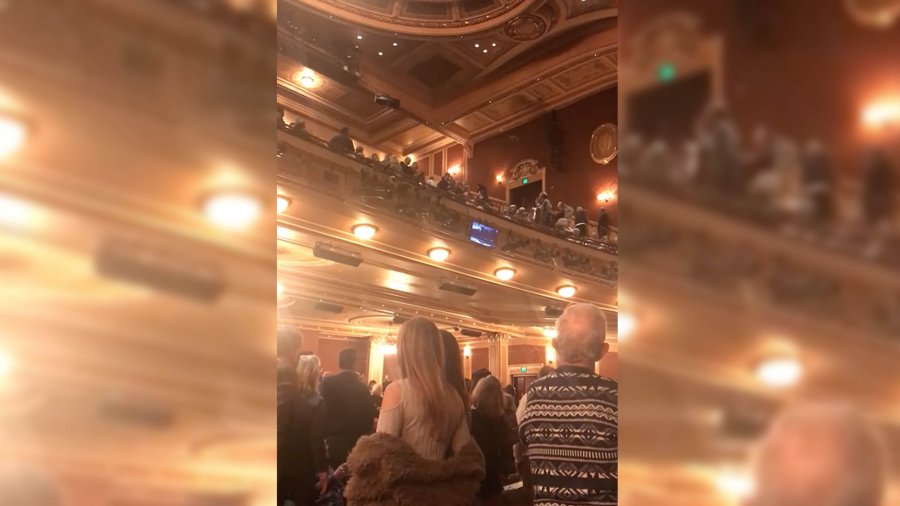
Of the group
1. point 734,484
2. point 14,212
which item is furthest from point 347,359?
point 734,484

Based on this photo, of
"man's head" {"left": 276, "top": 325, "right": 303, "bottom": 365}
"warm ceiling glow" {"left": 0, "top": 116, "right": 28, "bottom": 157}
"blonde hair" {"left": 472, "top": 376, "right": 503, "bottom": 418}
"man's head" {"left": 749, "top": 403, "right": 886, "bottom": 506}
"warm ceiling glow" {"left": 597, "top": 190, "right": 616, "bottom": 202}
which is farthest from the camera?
"blonde hair" {"left": 472, "top": 376, "right": 503, "bottom": 418}

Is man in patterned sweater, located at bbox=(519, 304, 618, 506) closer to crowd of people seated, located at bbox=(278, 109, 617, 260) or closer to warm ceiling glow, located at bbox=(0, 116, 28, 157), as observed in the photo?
crowd of people seated, located at bbox=(278, 109, 617, 260)

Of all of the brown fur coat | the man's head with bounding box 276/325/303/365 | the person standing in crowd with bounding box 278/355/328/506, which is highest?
the man's head with bounding box 276/325/303/365

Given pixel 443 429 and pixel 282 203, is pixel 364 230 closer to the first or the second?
pixel 282 203

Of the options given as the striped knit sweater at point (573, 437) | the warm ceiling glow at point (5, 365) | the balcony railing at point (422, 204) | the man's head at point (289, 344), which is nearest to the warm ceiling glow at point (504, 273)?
the balcony railing at point (422, 204)

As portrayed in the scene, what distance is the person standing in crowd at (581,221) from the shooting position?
55 cm

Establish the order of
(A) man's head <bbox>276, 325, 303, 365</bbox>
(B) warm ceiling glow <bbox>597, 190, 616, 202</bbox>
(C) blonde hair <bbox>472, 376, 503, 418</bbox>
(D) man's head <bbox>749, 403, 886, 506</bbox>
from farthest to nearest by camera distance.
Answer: (C) blonde hair <bbox>472, 376, 503, 418</bbox> → (A) man's head <bbox>276, 325, 303, 365</bbox> → (B) warm ceiling glow <bbox>597, 190, 616, 202</bbox> → (D) man's head <bbox>749, 403, 886, 506</bbox>

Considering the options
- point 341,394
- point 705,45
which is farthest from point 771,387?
point 341,394

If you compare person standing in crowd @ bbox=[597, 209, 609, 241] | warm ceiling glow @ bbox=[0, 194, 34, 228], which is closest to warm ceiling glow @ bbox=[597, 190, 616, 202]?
person standing in crowd @ bbox=[597, 209, 609, 241]

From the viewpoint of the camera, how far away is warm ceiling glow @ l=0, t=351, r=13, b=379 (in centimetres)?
37

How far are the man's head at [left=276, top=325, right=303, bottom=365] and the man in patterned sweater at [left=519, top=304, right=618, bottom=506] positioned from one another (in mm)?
292

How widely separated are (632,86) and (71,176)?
15.3 inches

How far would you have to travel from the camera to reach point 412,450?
78 cm

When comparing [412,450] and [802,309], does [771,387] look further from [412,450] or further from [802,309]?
[412,450]
